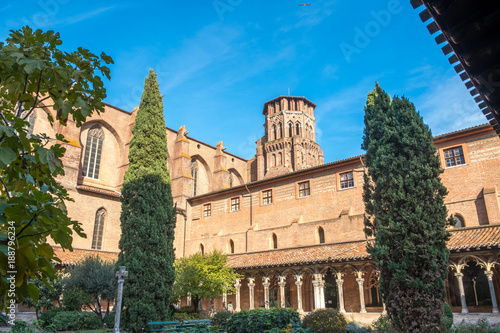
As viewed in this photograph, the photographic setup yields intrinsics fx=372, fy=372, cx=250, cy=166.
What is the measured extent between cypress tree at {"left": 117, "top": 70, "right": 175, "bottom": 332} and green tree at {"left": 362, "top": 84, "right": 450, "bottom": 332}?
9056mm

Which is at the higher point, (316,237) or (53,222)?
(316,237)

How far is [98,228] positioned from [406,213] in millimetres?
22415

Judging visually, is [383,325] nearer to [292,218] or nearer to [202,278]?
[202,278]

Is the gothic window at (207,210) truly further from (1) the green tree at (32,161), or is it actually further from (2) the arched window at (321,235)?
(1) the green tree at (32,161)

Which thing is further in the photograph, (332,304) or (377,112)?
(332,304)

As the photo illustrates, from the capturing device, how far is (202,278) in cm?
2258

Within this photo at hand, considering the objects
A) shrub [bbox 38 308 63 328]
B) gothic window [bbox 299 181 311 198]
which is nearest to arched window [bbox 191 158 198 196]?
gothic window [bbox 299 181 311 198]

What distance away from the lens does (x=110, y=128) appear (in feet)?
113

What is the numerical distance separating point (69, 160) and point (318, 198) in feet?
58.4

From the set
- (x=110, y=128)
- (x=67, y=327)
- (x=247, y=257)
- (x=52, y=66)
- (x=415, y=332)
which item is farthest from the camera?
(x=110, y=128)

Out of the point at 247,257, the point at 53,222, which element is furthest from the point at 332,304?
the point at 53,222

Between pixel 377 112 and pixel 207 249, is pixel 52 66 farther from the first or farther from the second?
pixel 207 249

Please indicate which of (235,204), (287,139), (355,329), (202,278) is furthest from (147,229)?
(287,139)

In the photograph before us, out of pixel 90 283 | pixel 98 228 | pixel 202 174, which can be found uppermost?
pixel 202 174
